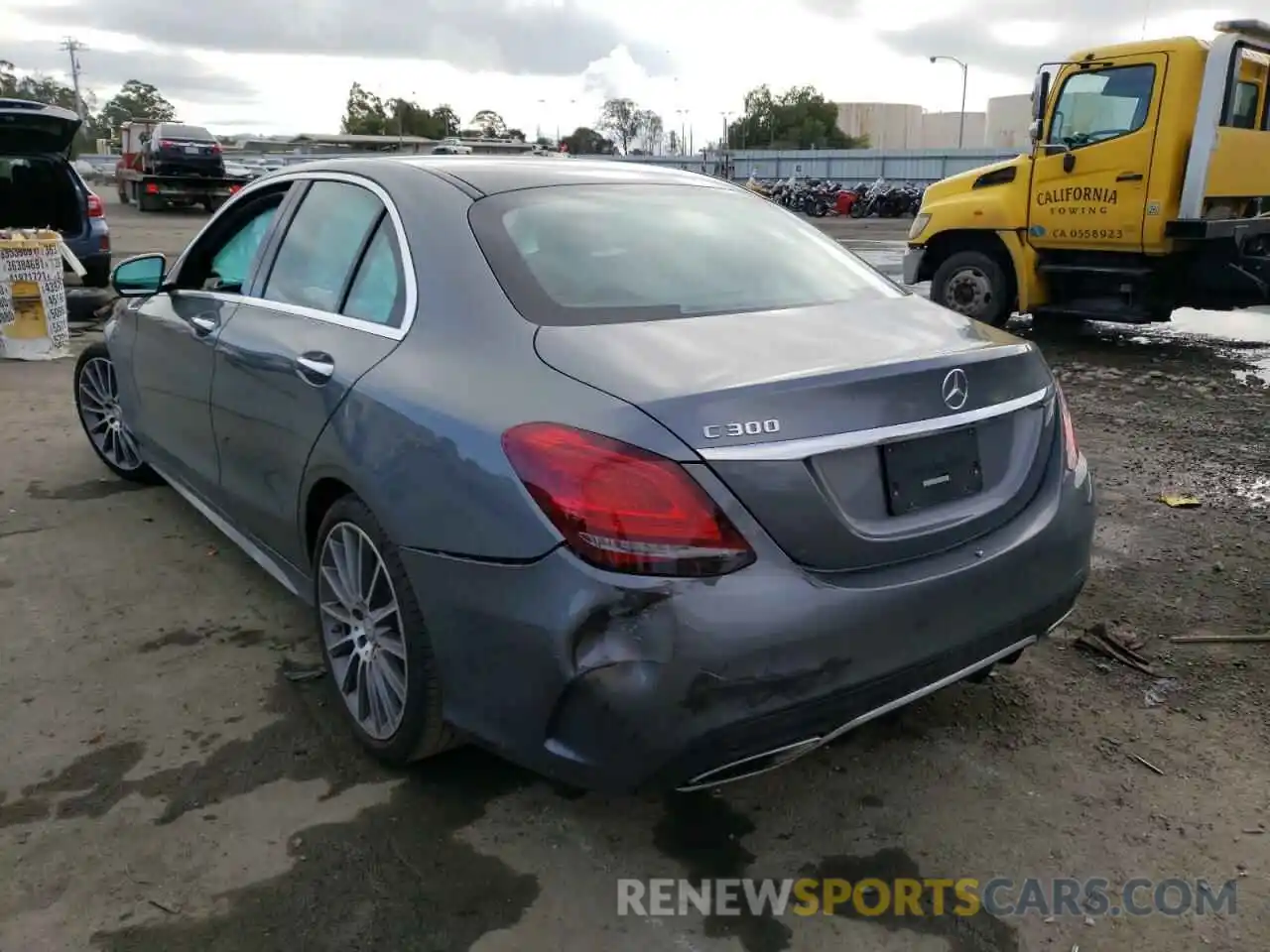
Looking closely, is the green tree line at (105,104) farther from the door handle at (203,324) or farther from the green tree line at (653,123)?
the door handle at (203,324)

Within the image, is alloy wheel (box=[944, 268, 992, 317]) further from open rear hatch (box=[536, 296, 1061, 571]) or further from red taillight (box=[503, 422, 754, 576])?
red taillight (box=[503, 422, 754, 576])

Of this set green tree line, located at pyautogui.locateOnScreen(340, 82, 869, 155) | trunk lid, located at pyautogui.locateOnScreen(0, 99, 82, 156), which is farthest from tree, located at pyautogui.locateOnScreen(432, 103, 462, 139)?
trunk lid, located at pyautogui.locateOnScreen(0, 99, 82, 156)

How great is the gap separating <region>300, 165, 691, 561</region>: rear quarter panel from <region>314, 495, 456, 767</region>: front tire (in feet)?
0.43

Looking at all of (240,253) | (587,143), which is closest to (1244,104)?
(240,253)

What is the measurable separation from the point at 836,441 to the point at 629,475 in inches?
17.8

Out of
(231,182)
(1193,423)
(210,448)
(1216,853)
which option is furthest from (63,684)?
(231,182)

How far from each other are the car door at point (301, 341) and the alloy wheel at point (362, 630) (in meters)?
0.27

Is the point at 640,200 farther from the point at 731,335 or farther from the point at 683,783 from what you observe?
the point at 683,783

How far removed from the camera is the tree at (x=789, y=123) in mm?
90188

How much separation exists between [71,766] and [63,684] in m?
0.54

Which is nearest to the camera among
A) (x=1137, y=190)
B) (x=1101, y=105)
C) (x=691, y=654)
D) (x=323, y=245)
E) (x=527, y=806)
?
(x=691, y=654)

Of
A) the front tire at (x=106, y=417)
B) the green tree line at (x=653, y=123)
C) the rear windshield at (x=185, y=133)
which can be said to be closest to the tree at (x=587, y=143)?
the green tree line at (x=653, y=123)

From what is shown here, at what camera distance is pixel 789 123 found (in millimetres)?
95938

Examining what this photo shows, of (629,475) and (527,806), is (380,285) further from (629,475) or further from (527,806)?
(527,806)
